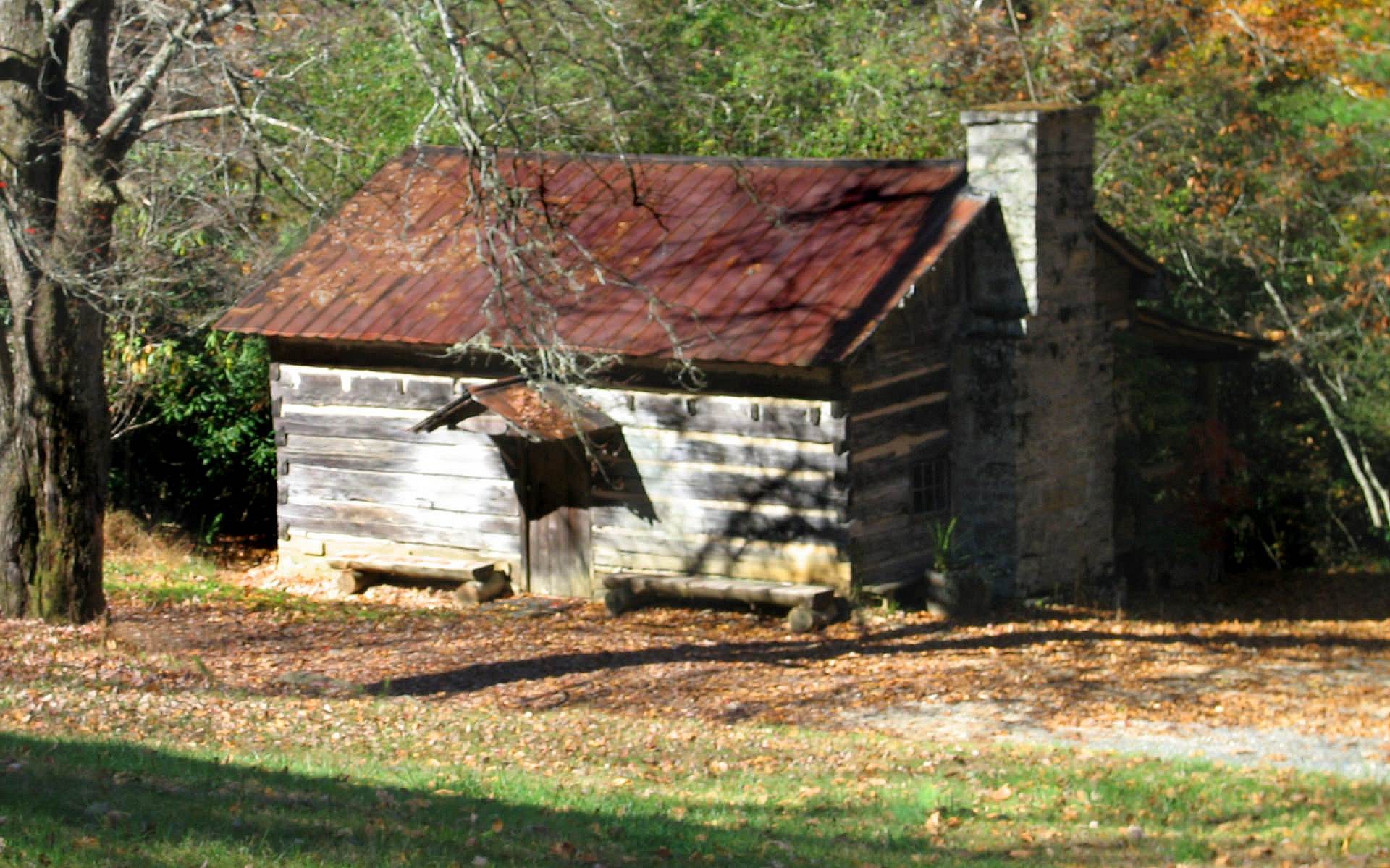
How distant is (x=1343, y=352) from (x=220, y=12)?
55.3 ft

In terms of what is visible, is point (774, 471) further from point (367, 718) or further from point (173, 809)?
point (173, 809)

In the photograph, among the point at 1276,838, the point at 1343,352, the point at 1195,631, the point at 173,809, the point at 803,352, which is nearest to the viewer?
the point at 173,809

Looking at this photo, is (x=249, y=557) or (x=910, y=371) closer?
(x=910, y=371)

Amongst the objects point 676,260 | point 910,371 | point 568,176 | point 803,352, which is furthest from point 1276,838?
point 568,176

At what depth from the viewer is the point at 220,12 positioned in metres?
12.5

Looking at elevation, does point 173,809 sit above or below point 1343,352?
below

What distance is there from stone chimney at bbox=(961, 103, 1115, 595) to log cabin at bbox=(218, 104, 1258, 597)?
0.03m

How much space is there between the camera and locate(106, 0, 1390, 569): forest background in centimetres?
2198

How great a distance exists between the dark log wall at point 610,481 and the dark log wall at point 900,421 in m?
0.40

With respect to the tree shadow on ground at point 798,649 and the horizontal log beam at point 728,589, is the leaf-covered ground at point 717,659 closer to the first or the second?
the tree shadow on ground at point 798,649

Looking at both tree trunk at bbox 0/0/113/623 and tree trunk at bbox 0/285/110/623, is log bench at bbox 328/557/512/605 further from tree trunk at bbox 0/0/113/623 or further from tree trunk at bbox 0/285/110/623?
tree trunk at bbox 0/285/110/623

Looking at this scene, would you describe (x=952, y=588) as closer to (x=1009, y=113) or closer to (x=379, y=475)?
(x=1009, y=113)

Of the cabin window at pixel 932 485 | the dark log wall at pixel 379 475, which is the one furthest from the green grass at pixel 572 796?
the cabin window at pixel 932 485

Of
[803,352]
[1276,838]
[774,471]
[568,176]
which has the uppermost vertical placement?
[568,176]
